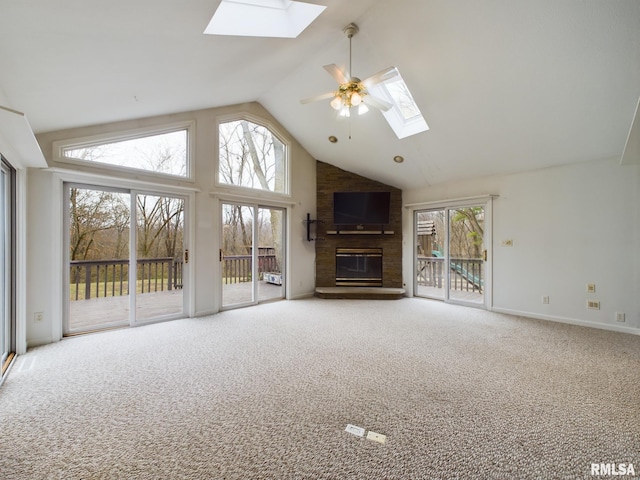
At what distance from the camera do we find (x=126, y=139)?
398 cm

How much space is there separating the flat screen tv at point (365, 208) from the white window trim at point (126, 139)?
306cm

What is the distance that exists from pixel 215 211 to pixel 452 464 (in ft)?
14.6

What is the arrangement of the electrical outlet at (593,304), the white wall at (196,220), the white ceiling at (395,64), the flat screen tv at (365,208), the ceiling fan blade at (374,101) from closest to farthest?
the white ceiling at (395,64) → the ceiling fan blade at (374,101) → the white wall at (196,220) → the electrical outlet at (593,304) → the flat screen tv at (365,208)

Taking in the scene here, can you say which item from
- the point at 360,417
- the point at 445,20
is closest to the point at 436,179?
the point at 445,20

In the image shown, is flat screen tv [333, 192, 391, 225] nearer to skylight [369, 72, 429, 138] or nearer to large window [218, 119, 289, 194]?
large window [218, 119, 289, 194]

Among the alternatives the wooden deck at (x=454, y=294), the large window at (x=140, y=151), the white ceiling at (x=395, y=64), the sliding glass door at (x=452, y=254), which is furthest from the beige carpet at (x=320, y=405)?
the white ceiling at (x=395, y=64)

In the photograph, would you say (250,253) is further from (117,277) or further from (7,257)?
(7,257)

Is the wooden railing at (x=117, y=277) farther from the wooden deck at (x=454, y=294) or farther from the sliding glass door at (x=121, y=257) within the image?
the wooden deck at (x=454, y=294)

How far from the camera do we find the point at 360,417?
1960 millimetres

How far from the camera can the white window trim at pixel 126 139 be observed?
3.47 m

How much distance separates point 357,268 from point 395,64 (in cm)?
402

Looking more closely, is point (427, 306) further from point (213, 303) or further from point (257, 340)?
point (213, 303)

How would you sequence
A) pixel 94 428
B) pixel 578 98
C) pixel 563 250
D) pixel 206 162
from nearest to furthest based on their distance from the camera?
pixel 94 428
pixel 578 98
pixel 563 250
pixel 206 162

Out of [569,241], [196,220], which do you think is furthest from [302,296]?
[569,241]
